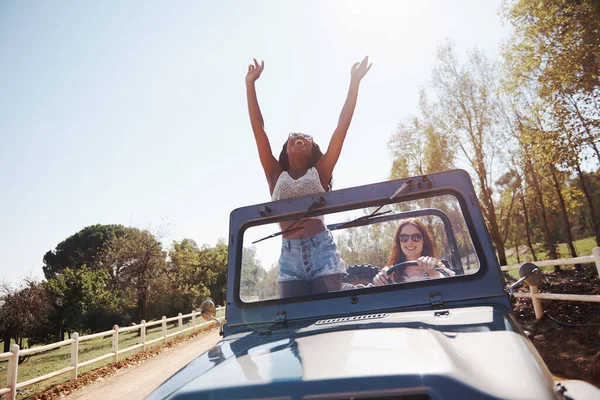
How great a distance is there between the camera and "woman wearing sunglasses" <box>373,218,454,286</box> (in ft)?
7.36

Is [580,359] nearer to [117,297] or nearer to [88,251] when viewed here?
[117,297]

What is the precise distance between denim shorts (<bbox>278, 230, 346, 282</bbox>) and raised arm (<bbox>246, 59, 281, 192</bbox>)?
1.95ft

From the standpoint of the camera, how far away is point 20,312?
1803cm

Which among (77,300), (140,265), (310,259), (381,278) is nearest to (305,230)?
(310,259)

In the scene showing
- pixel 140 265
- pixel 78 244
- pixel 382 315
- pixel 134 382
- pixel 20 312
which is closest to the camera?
pixel 382 315

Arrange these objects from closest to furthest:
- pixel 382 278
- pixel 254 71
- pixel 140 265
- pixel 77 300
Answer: pixel 382 278, pixel 254 71, pixel 140 265, pixel 77 300

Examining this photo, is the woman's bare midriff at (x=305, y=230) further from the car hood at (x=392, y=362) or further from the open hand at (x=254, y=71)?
the open hand at (x=254, y=71)

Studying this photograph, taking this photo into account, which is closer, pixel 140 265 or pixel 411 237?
pixel 411 237

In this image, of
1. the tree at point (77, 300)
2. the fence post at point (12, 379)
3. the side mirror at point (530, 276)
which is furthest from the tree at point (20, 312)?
the side mirror at point (530, 276)

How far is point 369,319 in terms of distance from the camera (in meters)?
1.72

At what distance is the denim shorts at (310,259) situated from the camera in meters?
2.38

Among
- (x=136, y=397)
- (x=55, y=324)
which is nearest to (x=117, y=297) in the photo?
(x=55, y=324)

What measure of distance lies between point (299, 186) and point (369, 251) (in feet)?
2.13

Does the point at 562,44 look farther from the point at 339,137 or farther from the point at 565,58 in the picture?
the point at 339,137
